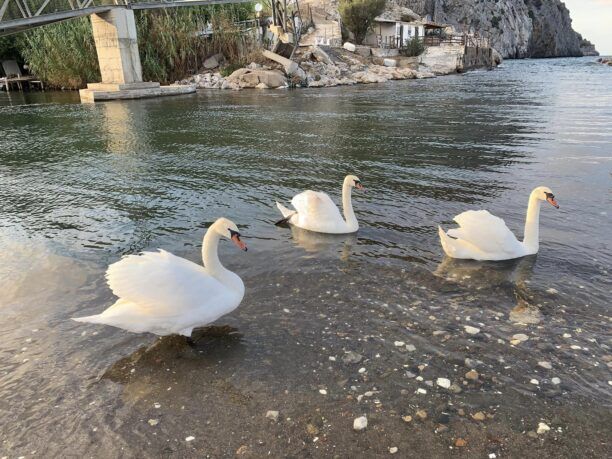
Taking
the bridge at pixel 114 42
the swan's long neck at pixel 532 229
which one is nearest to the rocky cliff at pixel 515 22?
the bridge at pixel 114 42

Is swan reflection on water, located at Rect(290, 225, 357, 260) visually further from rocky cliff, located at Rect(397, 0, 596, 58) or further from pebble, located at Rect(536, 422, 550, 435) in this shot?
rocky cliff, located at Rect(397, 0, 596, 58)

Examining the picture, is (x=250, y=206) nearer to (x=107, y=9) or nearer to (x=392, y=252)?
(x=392, y=252)

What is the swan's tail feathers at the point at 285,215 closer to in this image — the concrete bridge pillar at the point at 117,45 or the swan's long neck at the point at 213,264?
the swan's long neck at the point at 213,264

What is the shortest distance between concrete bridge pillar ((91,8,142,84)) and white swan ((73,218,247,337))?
38940 millimetres

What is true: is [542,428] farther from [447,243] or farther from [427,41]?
[427,41]

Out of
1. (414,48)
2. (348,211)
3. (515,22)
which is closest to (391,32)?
(414,48)

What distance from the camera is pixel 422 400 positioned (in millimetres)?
4594

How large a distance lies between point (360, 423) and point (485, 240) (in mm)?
4393

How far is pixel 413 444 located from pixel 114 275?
3467 millimetres

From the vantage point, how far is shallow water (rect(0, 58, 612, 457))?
16.1 ft

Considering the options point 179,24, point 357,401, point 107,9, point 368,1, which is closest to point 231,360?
point 357,401

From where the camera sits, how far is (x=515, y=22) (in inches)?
5945

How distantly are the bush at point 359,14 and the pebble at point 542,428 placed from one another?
238ft

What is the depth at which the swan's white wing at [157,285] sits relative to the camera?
5.07 m
